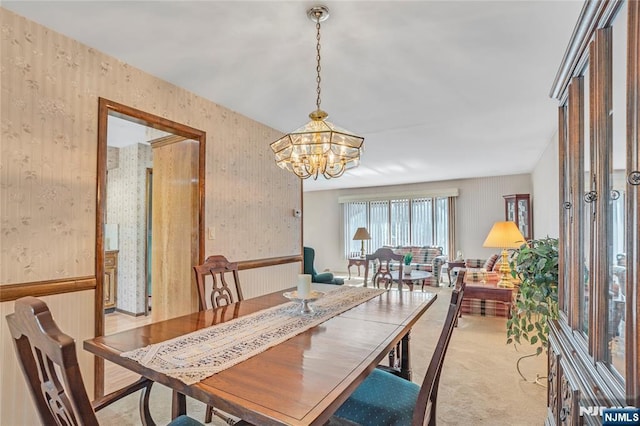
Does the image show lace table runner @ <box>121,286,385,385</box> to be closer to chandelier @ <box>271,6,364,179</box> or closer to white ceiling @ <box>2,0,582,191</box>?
chandelier @ <box>271,6,364,179</box>

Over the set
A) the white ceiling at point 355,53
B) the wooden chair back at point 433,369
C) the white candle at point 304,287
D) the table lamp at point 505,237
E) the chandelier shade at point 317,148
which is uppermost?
the white ceiling at point 355,53

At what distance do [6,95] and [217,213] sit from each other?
5.44ft

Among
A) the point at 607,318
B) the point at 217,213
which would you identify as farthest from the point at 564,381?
the point at 217,213

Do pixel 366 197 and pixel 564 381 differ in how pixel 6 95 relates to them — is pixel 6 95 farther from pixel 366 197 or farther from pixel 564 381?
pixel 366 197

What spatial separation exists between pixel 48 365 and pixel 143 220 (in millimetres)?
4313

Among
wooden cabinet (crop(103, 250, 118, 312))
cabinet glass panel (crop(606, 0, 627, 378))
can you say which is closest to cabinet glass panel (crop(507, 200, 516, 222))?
cabinet glass panel (crop(606, 0, 627, 378))

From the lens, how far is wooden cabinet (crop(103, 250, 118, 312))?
15.1ft

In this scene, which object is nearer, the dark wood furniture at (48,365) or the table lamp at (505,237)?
the dark wood furniture at (48,365)

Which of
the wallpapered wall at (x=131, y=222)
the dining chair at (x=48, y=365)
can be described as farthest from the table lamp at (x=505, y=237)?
the wallpapered wall at (x=131, y=222)

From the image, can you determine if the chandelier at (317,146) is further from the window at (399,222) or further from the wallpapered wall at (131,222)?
the window at (399,222)

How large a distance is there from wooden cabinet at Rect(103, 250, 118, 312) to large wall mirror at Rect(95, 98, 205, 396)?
0.01 m

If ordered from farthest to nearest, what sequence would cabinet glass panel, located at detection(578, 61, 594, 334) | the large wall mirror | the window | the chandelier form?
the window < the large wall mirror < the chandelier < cabinet glass panel, located at detection(578, 61, 594, 334)

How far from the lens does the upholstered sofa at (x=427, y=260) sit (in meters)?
6.94

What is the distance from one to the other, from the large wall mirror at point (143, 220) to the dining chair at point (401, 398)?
1.81 m
